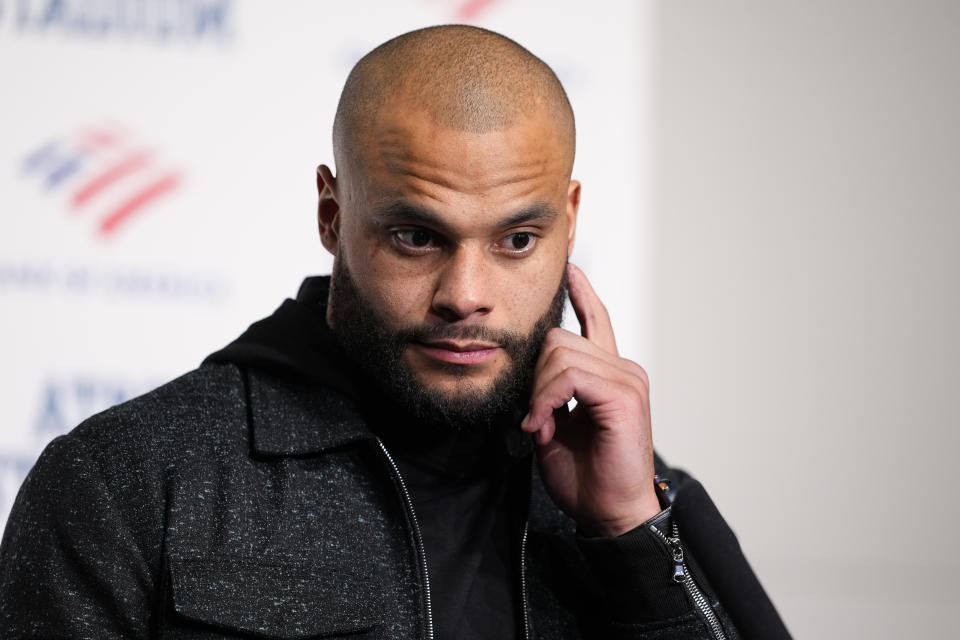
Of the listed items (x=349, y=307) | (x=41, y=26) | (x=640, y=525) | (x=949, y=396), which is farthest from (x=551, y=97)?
(x=949, y=396)

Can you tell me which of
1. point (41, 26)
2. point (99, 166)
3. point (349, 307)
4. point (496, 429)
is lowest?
point (496, 429)

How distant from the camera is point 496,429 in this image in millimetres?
1617

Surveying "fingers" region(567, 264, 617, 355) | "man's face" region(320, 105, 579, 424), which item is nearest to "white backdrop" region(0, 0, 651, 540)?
"fingers" region(567, 264, 617, 355)

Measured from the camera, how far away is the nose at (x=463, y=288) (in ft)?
4.53

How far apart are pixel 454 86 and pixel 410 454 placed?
51 cm

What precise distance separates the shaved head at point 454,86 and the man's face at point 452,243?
0.06ft

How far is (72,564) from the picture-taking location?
4.22 feet

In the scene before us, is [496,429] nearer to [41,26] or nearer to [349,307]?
[349,307]

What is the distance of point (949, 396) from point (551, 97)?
165cm

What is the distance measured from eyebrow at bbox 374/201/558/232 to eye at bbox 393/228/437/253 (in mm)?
21

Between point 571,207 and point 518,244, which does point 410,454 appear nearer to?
point 518,244

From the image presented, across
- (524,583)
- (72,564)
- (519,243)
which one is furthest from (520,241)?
(72,564)

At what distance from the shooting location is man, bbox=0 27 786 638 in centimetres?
132

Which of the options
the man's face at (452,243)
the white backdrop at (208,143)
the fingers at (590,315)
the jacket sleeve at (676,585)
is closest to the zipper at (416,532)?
the man's face at (452,243)
